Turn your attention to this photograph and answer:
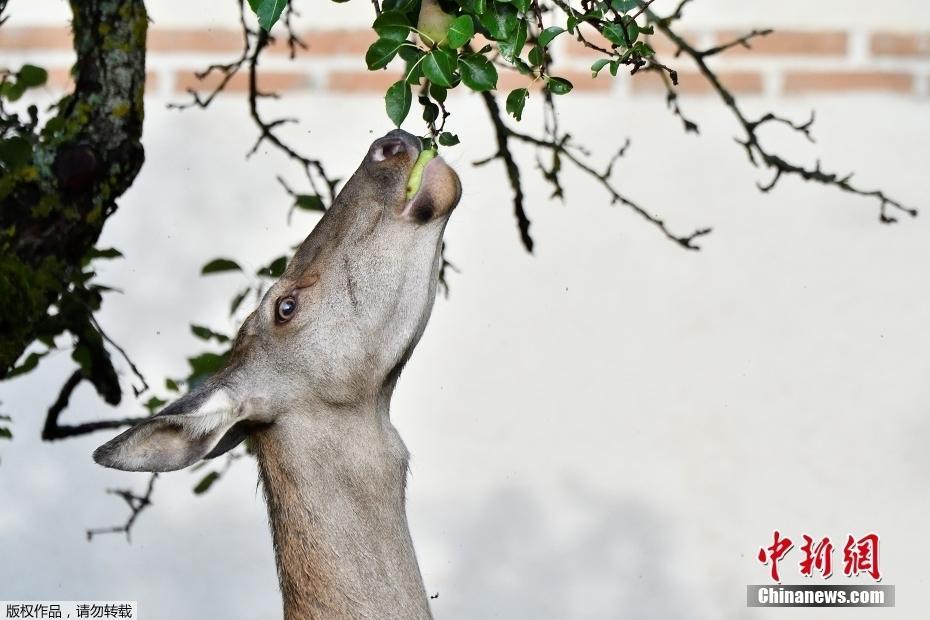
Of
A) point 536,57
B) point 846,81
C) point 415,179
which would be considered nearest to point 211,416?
point 415,179

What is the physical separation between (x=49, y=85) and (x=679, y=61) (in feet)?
10.7

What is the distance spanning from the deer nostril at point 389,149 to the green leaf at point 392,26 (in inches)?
27.5

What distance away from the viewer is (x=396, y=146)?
3.46 metres

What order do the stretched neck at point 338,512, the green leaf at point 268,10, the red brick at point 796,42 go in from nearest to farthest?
the green leaf at point 268,10
the stretched neck at point 338,512
the red brick at point 796,42

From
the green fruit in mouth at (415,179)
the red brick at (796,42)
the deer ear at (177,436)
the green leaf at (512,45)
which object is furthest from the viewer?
the red brick at (796,42)

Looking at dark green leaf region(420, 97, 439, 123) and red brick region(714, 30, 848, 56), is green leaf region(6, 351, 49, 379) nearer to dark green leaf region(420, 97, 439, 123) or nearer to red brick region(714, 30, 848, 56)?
dark green leaf region(420, 97, 439, 123)

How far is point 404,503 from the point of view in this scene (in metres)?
3.65

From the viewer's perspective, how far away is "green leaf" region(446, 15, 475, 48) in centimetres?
270

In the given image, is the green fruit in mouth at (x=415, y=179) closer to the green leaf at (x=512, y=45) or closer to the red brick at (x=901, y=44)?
the green leaf at (x=512, y=45)

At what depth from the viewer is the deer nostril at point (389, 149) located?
3.46 m

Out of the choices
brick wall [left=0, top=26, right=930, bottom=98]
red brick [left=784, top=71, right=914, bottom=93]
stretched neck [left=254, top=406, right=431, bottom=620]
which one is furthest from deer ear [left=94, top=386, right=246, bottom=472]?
red brick [left=784, top=71, right=914, bottom=93]

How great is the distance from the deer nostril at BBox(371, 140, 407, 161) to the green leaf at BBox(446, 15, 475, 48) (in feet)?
2.50

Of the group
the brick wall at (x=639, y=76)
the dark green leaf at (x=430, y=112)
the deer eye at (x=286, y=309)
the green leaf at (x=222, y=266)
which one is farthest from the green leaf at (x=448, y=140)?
the brick wall at (x=639, y=76)

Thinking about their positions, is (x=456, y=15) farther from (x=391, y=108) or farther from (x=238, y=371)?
(x=238, y=371)
